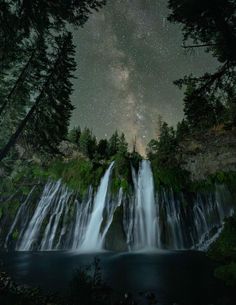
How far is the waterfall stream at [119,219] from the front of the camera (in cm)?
2302

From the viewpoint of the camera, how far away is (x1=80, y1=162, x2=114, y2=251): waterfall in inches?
884

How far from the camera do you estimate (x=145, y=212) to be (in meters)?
25.3

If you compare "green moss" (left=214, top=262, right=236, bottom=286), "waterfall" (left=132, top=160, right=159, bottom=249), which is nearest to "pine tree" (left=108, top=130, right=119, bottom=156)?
"waterfall" (left=132, top=160, right=159, bottom=249)

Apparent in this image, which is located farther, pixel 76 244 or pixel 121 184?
pixel 121 184

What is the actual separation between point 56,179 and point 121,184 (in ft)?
26.9

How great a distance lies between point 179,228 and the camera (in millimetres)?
24391

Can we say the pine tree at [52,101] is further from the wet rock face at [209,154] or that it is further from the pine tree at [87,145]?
the pine tree at [87,145]

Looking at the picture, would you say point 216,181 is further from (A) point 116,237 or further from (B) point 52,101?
(B) point 52,101

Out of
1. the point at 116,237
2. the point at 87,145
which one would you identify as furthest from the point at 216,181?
the point at 87,145

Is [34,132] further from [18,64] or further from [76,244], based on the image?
[76,244]

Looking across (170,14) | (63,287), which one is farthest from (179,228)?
(170,14)

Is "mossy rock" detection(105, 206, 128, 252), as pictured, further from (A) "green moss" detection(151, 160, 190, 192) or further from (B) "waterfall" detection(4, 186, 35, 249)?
(B) "waterfall" detection(4, 186, 35, 249)

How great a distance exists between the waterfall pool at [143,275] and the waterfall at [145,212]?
10.3 ft

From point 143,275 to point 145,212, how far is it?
39.8ft
